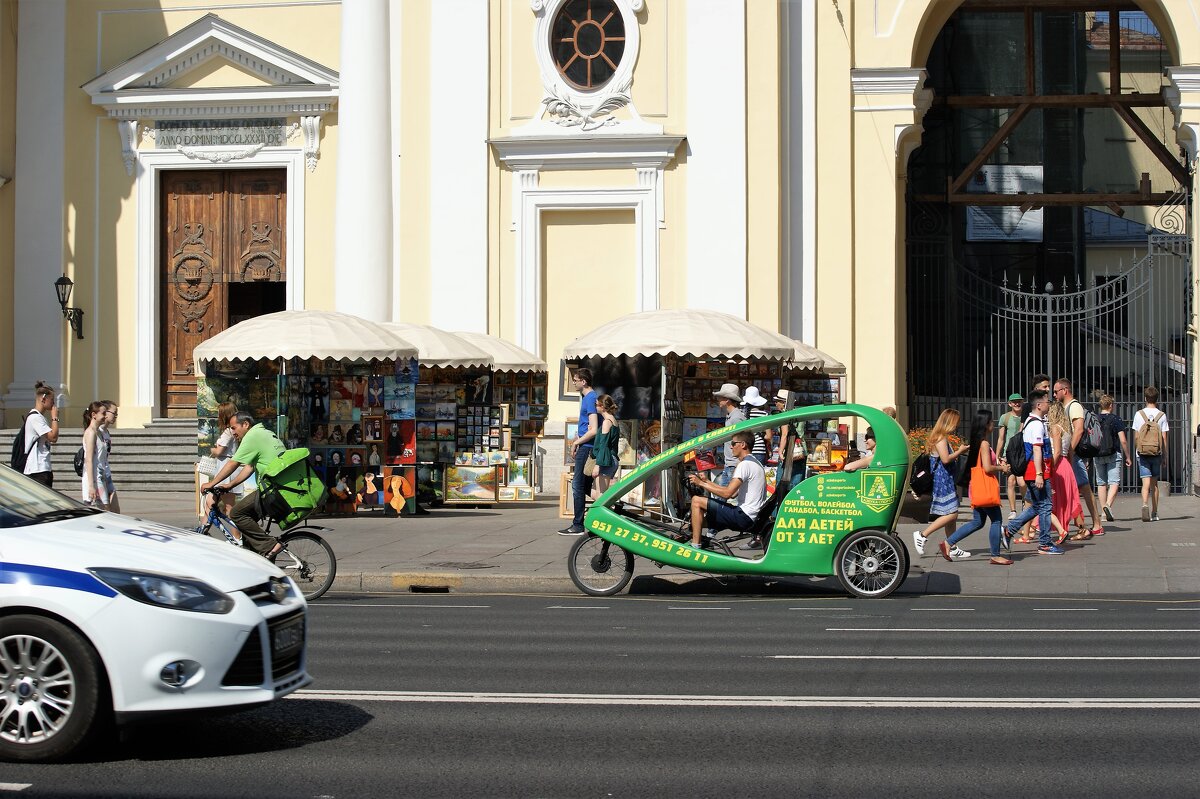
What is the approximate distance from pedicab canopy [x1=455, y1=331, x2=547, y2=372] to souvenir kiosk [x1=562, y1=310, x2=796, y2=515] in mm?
3468

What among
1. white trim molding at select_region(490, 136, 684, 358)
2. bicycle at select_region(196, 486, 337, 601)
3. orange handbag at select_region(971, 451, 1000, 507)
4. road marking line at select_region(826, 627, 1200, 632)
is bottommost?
road marking line at select_region(826, 627, 1200, 632)

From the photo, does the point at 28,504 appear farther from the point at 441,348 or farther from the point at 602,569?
the point at 441,348

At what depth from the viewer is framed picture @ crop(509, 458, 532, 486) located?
25.3 meters

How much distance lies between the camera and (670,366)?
22.3 meters

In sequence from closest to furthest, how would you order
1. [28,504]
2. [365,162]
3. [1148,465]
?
[28,504]
[1148,465]
[365,162]

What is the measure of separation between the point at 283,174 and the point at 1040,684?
23.6 metres

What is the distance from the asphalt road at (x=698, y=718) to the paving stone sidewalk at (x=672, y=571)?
3.19m

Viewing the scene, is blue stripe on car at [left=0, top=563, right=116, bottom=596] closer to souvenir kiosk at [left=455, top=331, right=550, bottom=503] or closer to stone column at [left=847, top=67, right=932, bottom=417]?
souvenir kiosk at [left=455, top=331, right=550, bottom=503]

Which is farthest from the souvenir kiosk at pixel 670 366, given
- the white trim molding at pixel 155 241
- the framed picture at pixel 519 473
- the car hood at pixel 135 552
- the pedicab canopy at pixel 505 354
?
the car hood at pixel 135 552

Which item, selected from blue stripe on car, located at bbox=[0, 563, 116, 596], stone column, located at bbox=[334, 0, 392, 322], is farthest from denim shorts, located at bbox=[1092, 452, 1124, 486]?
blue stripe on car, located at bbox=[0, 563, 116, 596]

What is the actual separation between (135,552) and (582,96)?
73.0 feet

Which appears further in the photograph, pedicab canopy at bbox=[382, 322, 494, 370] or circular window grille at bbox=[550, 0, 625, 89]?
circular window grille at bbox=[550, 0, 625, 89]

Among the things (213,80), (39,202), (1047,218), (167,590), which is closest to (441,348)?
(213,80)

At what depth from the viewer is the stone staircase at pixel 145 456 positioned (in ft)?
91.5
